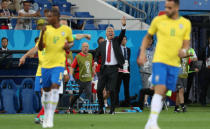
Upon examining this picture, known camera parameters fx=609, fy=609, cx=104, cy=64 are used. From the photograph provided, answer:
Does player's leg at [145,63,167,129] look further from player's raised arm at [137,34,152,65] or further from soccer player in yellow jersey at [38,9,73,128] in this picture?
soccer player in yellow jersey at [38,9,73,128]

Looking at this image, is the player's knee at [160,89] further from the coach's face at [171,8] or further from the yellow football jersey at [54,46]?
the yellow football jersey at [54,46]

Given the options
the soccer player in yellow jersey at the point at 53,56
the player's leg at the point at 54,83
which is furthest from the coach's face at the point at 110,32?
the player's leg at the point at 54,83

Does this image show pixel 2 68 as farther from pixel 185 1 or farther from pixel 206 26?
pixel 206 26

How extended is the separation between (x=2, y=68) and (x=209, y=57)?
7.86 metres

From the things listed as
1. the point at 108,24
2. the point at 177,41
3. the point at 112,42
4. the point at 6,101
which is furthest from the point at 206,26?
the point at 177,41

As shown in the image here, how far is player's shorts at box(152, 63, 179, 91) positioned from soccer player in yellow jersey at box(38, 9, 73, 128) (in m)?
2.61

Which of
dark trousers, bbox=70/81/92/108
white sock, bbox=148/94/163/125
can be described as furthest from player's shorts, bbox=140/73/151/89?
white sock, bbox=148/94/163/125

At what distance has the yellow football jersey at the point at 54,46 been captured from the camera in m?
12.4

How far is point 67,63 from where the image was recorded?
1802 cm

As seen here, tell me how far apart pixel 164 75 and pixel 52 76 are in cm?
285

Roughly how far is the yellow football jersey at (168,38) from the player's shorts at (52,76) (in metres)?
2.55

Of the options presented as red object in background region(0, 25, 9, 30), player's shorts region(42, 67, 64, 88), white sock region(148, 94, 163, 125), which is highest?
red object in background region(0, 25, 9, 30)

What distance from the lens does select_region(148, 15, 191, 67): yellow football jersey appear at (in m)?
10.4

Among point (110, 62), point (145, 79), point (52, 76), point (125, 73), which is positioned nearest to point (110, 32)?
point (110, 62)
